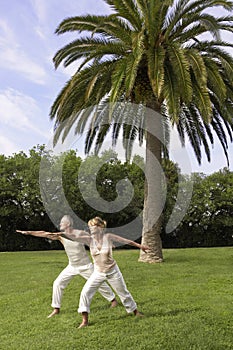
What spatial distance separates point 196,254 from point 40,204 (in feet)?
49.1

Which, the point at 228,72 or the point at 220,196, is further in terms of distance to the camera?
the point at 220,196

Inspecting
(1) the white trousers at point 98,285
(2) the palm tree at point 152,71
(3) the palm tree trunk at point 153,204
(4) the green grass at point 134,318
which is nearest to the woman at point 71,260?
(4) the green grass at point 134,318

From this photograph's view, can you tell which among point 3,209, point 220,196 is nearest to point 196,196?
point 220,196

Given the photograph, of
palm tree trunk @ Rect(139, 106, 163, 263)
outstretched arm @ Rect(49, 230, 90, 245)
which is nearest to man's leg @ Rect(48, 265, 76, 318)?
outstretched arm @ Rect(49, 230, 90, 245)

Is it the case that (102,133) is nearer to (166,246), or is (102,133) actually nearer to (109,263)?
(109,263)

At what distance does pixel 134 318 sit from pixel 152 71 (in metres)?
7.94

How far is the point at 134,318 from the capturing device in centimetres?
743

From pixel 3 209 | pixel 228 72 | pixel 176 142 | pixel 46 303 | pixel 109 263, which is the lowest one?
pixel 46 303

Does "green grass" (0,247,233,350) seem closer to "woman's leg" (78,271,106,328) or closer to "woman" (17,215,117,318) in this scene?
"woman's leg" (78,271,106,328)

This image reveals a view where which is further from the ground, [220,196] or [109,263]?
[220,196]

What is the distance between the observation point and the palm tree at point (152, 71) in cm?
1319

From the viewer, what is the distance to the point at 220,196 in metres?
36.4

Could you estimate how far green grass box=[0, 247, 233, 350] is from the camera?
6398 mm

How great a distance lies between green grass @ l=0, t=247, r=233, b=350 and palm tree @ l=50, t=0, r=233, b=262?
4648 millimetres
